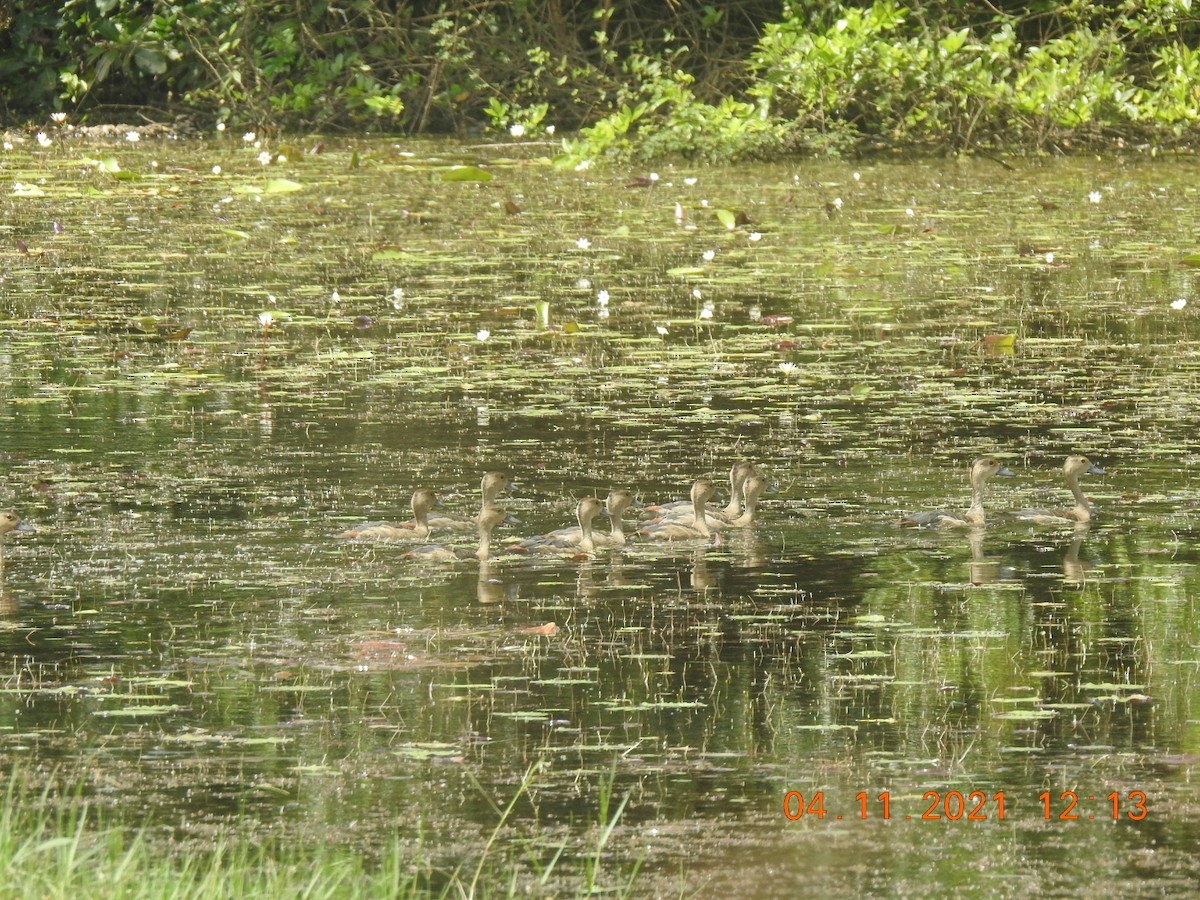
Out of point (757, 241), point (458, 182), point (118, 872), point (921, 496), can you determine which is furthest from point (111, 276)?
point (118, 872)

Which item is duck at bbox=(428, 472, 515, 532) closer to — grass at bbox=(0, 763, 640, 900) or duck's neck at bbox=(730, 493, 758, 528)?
duck's neck at bbox=(730, 493, 758, 528)

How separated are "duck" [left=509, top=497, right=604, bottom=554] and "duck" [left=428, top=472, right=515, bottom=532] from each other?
19 cm

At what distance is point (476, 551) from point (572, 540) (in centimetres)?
30

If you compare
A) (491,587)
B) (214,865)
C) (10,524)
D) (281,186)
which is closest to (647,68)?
(281,186)

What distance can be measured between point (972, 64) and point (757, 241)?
5876mm

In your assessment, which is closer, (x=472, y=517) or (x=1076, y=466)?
(x=472, y=517)

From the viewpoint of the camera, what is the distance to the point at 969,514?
25.2 feet

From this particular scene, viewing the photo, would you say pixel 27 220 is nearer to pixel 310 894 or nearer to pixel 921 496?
pixel 921 496

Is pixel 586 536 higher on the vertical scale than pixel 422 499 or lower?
lower

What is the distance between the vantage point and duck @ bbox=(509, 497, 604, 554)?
7.35m

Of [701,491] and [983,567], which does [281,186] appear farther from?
[983,567]

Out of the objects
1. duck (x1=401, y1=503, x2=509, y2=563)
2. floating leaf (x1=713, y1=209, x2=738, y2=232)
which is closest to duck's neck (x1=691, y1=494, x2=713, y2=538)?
duck (x1=401, y1=503, x2=509, y2=563)

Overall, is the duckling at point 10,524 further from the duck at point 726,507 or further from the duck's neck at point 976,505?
the duck's neck at point 976,505

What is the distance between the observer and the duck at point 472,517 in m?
7.61
